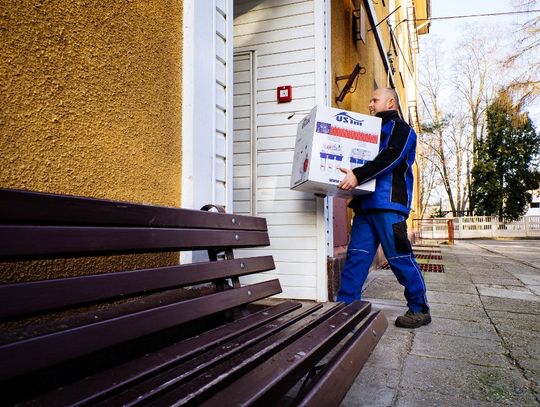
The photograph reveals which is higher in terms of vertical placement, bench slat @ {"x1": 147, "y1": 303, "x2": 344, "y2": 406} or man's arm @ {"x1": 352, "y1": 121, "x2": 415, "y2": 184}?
man's arm @ {"x1": 352, "y1": 121, "x2": 415, "y2": 184}

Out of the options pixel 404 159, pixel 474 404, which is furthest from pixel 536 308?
pixel 474 404

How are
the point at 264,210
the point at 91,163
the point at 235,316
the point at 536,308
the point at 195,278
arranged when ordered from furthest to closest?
the point at 264,210 < the point at 536,308 < the point at 235,316 < the point at 91,163 < the point at 195,278

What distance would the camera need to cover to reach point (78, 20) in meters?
1.52

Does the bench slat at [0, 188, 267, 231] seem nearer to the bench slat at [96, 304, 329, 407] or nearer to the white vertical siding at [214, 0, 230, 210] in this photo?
the bench slat at [96, 304, 329, 407]

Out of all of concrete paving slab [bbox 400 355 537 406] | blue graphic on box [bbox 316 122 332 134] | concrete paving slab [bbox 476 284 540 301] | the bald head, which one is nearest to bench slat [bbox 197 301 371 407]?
concrete paving slab [bbox 400 355 537 406]

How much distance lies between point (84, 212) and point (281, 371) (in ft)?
2.21

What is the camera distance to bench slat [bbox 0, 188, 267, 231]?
35.1 inches

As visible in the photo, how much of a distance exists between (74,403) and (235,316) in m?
1.19

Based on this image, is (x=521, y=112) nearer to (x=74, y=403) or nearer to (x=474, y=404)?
(x=474, y=404)

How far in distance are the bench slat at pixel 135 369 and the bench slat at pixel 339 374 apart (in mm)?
347

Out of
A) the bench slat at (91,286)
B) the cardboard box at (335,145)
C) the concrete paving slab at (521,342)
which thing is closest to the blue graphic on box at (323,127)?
the cardboard box at (335,145)

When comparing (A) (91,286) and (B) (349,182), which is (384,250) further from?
(A) (91,286)

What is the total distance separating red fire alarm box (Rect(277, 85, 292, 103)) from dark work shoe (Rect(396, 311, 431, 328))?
7.62 feet

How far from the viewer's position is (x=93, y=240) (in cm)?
108
